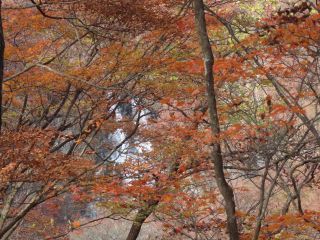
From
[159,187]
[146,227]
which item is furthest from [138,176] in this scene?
[146,227]

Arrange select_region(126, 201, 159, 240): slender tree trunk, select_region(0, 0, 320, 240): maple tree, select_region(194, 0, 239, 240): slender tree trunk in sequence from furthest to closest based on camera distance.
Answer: select_region(126, 201, 159, 240): slender tree trunk, select_region(0, 0, 320, 240): maple tree, select_region(194, 0, 239, 240): slender tree trunk

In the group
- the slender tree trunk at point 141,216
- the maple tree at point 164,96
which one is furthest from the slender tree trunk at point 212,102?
the slender tree trunk at point 141,216

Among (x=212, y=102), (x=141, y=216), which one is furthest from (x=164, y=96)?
(x=212, y=102)

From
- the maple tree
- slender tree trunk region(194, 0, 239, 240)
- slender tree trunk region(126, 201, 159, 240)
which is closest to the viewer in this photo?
slender tree trunk region(194, 0, 239, 240)

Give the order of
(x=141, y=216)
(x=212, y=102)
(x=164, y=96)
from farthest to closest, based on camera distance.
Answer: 1. (x=141, y=216)
2. (x=164, y=96)
3. (x=212, y=102)

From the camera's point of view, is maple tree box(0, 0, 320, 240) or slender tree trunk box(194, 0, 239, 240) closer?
slender tree trunk box(194, 0, 239, 240)

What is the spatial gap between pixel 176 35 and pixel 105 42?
1.26 meters

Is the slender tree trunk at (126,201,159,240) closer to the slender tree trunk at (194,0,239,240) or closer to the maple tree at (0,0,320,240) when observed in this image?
the maple tree at (0,0,320,240)

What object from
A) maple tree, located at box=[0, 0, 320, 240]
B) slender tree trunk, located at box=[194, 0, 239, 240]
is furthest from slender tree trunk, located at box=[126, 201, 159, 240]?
slender tree trunk, located at box=[194, 0, 239, 240]

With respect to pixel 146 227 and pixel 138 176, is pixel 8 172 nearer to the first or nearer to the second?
pixel 138 176

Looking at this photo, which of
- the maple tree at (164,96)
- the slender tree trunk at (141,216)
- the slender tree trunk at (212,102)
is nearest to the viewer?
the slender tree trunk at (212,102)

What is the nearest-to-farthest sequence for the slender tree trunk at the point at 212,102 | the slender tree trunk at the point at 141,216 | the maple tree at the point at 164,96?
the slender tree trunk at the point at 212,102 → the maple tree at the point at 164,96 → the slender tree trunk at the point at 141,216

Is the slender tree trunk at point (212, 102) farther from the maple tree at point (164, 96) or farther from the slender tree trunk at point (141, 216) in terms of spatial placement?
the slender tree trunk at point (141, 216)

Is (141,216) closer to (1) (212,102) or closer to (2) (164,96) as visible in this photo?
(2) (164,96)
